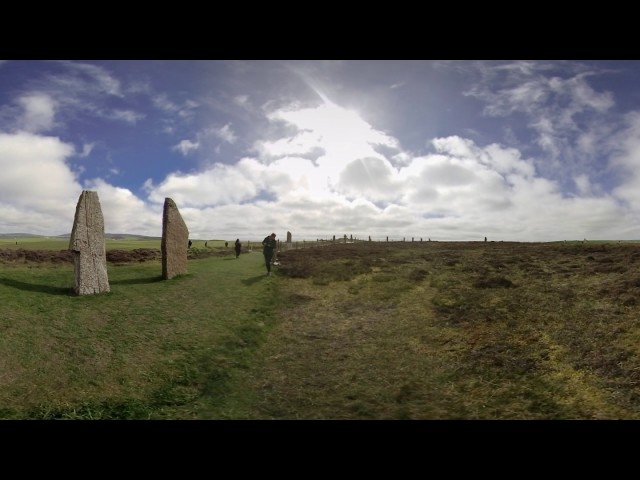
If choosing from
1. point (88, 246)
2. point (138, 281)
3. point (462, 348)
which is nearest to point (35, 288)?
point (88, 246)

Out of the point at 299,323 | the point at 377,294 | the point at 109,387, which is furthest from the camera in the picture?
the point at 377,294

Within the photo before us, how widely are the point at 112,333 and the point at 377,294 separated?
13.5 meters

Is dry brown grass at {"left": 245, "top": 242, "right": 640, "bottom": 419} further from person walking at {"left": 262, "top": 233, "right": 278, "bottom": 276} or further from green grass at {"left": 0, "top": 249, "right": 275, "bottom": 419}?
person walking at {"left": 262, "top": 233, "right": 278, "bottom": 276}

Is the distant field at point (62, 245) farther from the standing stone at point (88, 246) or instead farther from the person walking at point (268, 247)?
the standing stone at point (88, 246)

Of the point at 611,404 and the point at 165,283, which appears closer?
the point at 611,404

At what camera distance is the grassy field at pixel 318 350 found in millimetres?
8922

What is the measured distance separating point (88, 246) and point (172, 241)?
16.7 feet

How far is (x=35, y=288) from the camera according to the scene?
49.3ft

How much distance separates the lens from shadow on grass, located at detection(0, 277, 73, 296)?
48.5ft

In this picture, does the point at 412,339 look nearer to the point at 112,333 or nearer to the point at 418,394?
the point at 418,394

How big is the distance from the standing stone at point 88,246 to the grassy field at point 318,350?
0.86 meters

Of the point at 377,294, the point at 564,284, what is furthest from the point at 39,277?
the point at 564,284

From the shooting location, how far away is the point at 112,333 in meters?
12.2

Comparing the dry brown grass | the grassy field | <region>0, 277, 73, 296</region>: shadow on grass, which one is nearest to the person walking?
the dry brown grass
